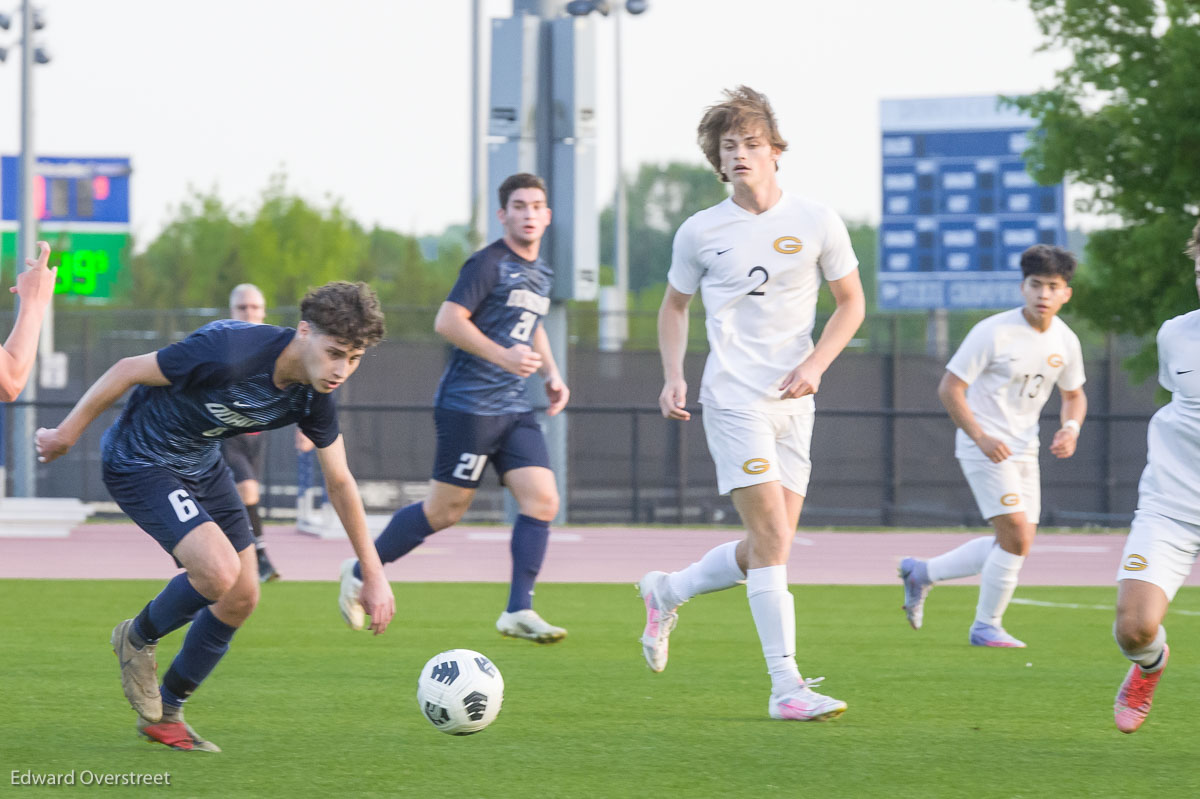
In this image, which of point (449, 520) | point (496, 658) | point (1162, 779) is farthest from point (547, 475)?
point (1162, 779)

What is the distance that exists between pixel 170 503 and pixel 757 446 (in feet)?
6.82

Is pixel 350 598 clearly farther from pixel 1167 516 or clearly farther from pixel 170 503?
pixel 1167 516

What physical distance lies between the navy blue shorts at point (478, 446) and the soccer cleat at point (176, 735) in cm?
288

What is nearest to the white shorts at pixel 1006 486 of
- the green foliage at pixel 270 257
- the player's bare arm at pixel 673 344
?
the player's bare arm at pixel 673 344

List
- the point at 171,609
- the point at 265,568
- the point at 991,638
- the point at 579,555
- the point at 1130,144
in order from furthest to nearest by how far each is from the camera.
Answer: the point at 1130,144, the point at 579,555, the point at 265,568, the point at 991,638, the point at 171,609

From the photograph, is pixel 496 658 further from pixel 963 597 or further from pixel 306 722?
pixel 963 597

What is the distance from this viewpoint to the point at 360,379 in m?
22.7

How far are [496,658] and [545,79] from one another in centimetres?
1013

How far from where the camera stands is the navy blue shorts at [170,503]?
501 cm

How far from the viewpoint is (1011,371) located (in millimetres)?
8055

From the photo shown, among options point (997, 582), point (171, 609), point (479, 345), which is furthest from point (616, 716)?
point (997, 582)

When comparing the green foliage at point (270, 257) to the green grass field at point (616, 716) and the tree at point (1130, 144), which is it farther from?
the green grass field at point (616, 716)

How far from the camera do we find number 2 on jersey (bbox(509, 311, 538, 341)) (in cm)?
806

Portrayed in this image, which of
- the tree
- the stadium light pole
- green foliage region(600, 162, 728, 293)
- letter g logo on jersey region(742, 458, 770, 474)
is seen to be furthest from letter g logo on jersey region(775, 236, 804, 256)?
green foliage region(600, 162, 728, 293)
